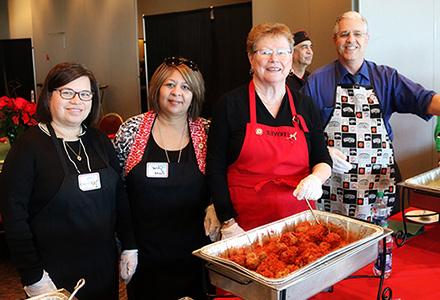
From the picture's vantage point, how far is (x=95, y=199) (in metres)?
1.49

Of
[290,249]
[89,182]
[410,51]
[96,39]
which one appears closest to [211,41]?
[96,39]

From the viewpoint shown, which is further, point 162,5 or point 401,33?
point 162,5

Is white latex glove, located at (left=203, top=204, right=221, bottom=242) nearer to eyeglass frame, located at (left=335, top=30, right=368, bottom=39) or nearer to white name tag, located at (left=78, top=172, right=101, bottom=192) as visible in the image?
white name tag, located at (left=78, top=172, right=101, bottom=192)

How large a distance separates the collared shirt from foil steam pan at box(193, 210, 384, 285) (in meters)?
0.74

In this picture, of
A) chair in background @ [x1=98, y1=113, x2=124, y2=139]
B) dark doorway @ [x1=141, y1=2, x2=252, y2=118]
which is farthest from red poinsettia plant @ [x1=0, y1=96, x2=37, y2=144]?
dark doorway @ [x1=141, y1=2, x2=252, y2=118]

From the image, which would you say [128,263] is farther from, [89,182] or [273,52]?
[273,52]

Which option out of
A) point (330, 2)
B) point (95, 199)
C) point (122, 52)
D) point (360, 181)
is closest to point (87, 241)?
point (95, 199)

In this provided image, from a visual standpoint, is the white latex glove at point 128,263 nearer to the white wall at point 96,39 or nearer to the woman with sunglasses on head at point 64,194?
the woman with sunglasses on head at point 64,194

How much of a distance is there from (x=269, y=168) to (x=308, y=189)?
9.9 inches

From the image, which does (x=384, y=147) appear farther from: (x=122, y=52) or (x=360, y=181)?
(x=122, y=52)

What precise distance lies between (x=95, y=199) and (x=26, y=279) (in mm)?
296

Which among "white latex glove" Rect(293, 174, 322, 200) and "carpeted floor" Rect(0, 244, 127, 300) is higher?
"white latex glove" Rect(293, 174, 322, 200)

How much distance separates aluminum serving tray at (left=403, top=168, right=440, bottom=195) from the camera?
1579 mm

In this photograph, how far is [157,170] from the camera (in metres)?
1.67
